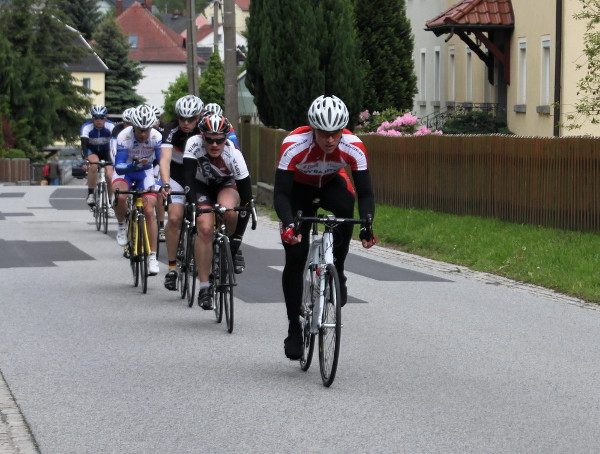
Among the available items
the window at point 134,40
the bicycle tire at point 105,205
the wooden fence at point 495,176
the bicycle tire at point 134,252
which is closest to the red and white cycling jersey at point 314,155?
the bicycle tire at point 134,252

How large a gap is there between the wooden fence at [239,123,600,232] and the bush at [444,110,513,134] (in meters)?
7.46

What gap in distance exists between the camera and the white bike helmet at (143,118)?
14.8 metres

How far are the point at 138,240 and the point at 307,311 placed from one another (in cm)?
539

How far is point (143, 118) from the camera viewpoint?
14844mm

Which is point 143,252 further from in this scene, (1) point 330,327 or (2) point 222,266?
(1) point 330,327

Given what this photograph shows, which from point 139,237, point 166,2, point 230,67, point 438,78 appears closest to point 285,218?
point 139,237

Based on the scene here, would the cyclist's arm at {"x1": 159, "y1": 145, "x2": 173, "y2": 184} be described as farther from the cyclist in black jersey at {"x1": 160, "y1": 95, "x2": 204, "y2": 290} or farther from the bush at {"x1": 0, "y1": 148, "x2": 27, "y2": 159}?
the bush at {"x1": 0, "y1": 148, "x2": 27, "y2": 159}

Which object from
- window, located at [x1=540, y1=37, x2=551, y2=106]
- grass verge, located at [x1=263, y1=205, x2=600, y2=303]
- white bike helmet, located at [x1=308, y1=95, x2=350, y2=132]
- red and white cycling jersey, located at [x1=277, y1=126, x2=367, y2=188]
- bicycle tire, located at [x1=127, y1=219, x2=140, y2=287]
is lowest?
grass verge, located at [x1=263, y1=205, x2=600, y2=303]

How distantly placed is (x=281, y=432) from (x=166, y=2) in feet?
608

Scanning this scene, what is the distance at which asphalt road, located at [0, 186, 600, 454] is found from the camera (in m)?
7.05

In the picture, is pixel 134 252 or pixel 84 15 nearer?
pixel 134 252

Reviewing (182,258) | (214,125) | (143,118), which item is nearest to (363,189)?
(214,125)

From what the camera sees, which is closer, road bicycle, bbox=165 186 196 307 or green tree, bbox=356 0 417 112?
road bicycle, bbox=165 186 196 307

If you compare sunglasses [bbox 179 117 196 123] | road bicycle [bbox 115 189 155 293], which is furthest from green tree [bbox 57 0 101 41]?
sunglasses [bbox 179 117 196 123]
